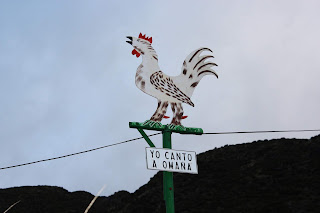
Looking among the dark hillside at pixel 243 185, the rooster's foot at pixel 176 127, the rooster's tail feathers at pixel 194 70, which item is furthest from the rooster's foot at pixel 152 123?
the dark hillside at pixel 243 185

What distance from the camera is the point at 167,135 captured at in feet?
34.7

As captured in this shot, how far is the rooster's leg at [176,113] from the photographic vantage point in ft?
35.7

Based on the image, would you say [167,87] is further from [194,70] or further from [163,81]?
[194,70]

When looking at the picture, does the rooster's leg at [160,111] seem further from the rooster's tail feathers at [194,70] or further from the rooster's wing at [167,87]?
the rooster's tail feathers at [194,70]

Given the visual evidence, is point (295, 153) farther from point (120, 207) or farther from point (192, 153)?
point (192, 153)

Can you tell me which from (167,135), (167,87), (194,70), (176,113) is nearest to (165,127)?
(167,135)

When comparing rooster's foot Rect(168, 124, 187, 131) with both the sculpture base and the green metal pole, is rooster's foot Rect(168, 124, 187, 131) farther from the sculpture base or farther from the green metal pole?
the green metal pole

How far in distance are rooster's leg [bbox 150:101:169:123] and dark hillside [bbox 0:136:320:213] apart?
84.7 feet

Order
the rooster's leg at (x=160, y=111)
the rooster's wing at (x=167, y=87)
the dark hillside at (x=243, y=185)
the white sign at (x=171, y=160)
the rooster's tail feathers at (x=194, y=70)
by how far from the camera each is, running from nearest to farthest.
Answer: the white sign at (x=171, y=160) → the rooster's leg at (x=160, y=111) → the rooster's wing at (x=167, y=87) → the rooster's tail feathers at (x=194, y=70) → the dark hillside at (x=243, y=185)

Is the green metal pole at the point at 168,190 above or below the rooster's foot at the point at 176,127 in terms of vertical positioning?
below

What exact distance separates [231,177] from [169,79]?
3633 cm

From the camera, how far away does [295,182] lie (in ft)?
134

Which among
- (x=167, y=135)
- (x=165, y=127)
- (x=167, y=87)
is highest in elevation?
(x=167, y=87)

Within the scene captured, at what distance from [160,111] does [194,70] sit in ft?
4.84
